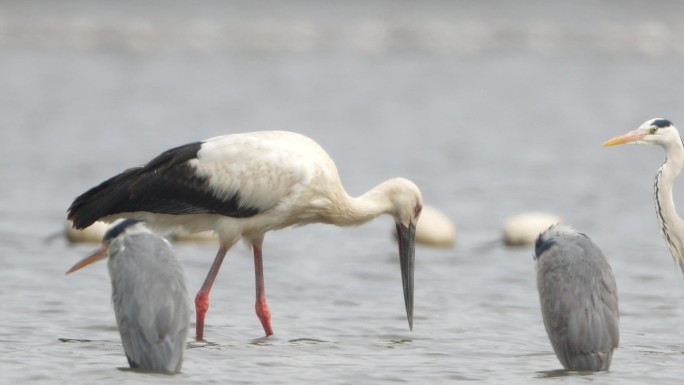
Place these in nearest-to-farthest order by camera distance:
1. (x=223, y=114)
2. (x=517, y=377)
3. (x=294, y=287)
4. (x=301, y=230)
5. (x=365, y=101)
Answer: (x=517, y=377) < (x=294, y=287) < (x=301, y=230) < (x=223, y=114) < (x=365, y=101)

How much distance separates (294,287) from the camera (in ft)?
39.4

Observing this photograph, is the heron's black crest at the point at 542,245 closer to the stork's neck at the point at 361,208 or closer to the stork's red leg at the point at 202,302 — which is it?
the stork's neck at the point at 361,208

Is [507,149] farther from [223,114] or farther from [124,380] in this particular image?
[124,380]

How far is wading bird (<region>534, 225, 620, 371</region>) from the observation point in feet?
26.5

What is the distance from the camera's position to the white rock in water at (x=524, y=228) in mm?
14320

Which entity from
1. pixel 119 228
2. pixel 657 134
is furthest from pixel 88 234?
pixel 657 134

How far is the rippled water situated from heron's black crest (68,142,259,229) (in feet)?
2.53

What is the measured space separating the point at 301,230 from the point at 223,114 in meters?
13.4

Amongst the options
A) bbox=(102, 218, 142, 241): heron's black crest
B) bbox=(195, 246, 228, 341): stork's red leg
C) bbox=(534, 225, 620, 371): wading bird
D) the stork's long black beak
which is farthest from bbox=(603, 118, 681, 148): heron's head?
bbox=(102, 218, 142, 241): heron's black crest

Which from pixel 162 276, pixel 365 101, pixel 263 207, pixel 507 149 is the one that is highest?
pixel 365 101

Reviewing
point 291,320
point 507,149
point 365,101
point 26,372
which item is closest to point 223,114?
point 365,101

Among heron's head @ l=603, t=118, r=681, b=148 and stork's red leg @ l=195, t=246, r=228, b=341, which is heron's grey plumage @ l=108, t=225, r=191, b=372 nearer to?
stork's red leg @ l=195, t=246, r=228, b=341

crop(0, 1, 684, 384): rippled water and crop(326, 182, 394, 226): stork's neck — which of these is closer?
crop(0, 1, 684, 384): rippled water

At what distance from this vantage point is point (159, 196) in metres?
9.97
